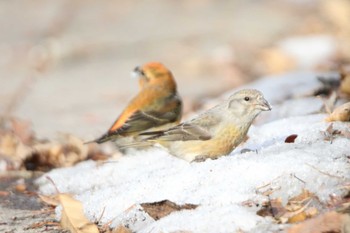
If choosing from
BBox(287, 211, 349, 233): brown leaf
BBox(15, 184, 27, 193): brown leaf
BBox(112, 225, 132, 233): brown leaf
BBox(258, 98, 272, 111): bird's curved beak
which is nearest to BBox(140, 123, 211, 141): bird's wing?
BBox(258, 98, 272, 111): bird's curved beak

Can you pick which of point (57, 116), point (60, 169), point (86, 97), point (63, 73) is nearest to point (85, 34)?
point (63, 73)

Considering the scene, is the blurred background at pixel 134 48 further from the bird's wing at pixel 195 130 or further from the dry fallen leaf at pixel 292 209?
the dry fallen leaf at pixel 292 209

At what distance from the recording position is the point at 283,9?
14.9 meters

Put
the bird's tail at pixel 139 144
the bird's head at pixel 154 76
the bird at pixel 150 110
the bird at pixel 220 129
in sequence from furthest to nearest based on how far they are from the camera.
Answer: the bird's head at pixel 154 76, the bird at pixel 150 110, the bird's tail at pixel 139 144, the bird at pixel 220 129

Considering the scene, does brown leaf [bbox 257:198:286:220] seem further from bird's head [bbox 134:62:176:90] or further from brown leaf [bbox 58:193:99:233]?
bird's head [bbox 134:62:176:90]

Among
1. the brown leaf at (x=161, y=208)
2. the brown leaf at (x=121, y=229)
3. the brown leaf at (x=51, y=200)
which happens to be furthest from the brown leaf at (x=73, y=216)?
the brown leaf at (x=51, y=200)

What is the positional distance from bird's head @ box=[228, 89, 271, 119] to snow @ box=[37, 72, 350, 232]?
28 centimetres

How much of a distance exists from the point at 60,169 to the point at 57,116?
117 inches

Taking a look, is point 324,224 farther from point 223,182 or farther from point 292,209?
point 223,182

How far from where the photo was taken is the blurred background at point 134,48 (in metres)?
10.0

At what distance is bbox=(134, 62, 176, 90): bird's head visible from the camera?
7.80 meters

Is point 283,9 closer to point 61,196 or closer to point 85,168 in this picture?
point 85,168

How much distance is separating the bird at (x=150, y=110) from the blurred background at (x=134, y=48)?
0.72 m

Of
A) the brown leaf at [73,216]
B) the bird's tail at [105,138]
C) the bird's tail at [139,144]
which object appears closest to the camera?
the brown leaf at [73,216]
